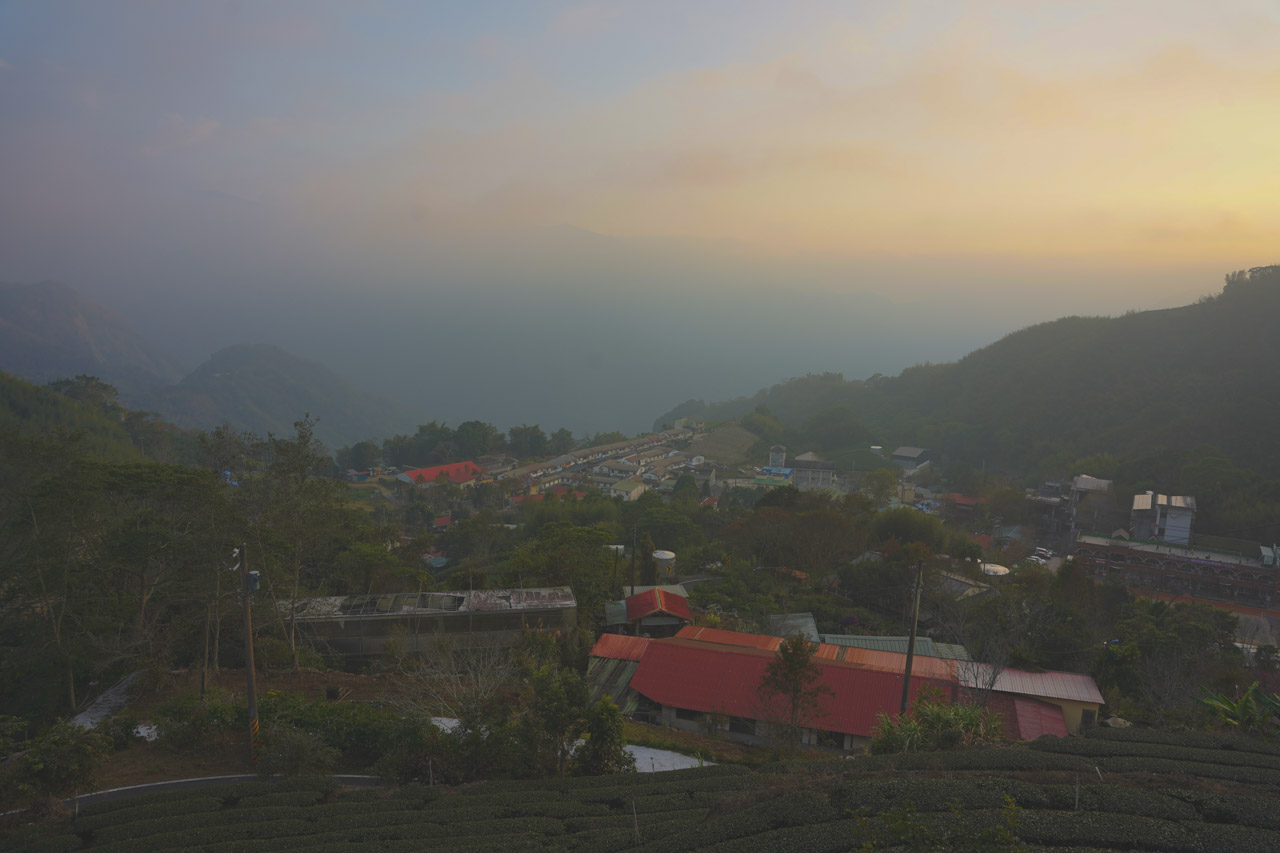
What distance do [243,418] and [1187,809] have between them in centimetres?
11029

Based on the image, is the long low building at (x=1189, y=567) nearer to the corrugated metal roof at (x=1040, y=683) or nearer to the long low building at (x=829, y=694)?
the corrugated metal roof at (x=1040, y=683)

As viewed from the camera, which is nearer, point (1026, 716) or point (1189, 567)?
point (1026, 716)

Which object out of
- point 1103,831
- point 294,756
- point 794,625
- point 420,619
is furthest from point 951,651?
point 294,756

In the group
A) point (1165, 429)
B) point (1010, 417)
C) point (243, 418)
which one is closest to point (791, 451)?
point (1010, 417)

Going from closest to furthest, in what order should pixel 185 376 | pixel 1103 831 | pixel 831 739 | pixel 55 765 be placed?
pixel 1103 831
pixel 55 765
pixel 831 739
pixel 185 376

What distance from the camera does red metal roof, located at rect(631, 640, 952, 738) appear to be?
11.7 metres

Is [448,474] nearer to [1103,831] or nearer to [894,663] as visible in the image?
[894,663]

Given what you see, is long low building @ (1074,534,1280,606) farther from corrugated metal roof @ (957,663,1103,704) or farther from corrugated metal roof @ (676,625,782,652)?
corrugated metal roof @ (676,625,782,652)

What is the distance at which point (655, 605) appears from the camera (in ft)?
56.9

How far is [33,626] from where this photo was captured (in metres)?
11.1

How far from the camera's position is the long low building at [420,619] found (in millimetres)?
14641

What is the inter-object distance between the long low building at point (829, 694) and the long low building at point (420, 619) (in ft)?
7.32

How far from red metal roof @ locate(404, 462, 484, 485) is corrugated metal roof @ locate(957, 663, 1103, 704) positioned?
4388cm

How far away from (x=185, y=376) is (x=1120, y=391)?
13748cm
